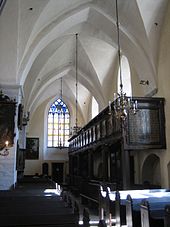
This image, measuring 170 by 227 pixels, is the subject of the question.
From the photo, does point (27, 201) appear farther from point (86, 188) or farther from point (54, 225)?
point (86, 188)

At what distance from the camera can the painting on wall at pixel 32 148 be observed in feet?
Result: 86.4

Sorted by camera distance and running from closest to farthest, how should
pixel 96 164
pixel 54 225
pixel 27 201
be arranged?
pixel 54 225 → pixel 27 201 → pixel 96 164

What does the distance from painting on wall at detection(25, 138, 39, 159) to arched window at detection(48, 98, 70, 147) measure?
1382 mm

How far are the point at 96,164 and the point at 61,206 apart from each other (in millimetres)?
15111

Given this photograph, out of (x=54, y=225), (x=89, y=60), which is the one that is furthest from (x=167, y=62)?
(x=54, y=225)

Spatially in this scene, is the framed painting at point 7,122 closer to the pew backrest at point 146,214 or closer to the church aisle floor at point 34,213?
the church aisle floor at point 34,213

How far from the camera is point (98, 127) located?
14367 millimetres

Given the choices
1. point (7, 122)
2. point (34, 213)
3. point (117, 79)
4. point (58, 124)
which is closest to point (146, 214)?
point (34, 213)

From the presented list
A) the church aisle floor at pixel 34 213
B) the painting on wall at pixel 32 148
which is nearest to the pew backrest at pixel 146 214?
the church aisle floor at pixel 34 213

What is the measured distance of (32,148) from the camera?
26516 mm

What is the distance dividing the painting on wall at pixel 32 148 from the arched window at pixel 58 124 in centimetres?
138

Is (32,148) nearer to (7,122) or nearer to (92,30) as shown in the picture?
(92,30)

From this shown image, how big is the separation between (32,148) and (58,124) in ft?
11.8

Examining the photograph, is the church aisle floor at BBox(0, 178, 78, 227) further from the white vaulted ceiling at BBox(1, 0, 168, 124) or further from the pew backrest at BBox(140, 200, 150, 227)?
the white vaulted ceiling at BBox(1, 0, 168, 124)
